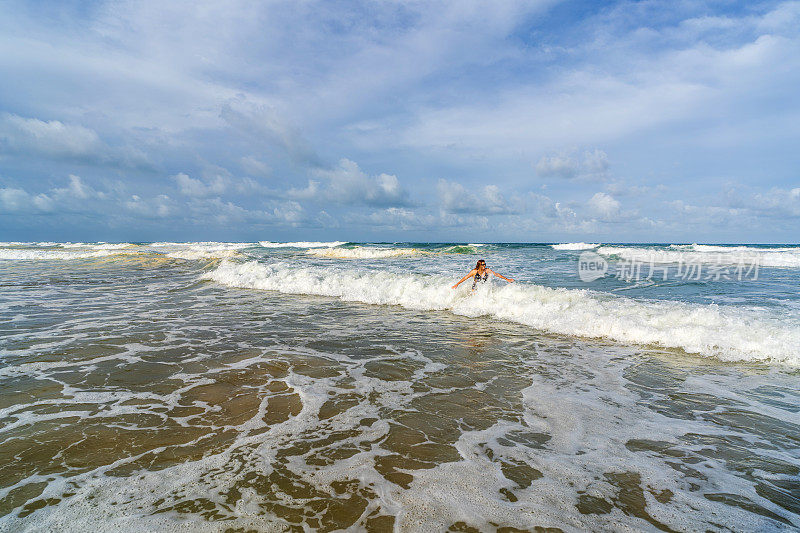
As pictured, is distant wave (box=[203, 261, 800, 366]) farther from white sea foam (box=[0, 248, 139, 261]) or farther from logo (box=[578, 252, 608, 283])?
white sea foam (box=[0, 248, 139, 261])

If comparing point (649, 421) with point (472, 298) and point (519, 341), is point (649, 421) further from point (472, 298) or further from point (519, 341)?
point (472, 298)

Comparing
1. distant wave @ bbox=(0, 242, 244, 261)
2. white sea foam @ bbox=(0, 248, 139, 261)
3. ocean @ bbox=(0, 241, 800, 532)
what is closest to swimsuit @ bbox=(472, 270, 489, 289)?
ocean @ bbox=(0, 241, 800, 532)

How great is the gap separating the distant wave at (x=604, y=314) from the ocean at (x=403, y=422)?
0.07 m

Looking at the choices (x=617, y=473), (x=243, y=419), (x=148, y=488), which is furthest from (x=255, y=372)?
(x=617, y=473)

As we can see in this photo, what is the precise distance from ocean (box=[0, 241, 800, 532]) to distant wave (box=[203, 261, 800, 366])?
2.6 inches

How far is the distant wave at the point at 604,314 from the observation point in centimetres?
786

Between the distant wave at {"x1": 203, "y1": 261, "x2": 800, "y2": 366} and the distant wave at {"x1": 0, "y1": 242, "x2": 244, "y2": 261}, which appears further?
the distant wave at {"x1": 0, "y1": 242, "x2": 244, "y2": 261}

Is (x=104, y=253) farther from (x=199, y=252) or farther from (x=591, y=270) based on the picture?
(x=591, y=270)

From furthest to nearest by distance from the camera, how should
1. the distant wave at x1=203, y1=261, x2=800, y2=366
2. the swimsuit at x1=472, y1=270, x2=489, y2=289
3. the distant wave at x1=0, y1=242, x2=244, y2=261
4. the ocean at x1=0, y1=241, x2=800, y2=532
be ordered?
the distant wave at x1=0, y1=242, x2=244, y2=261 → the swimsuit at x1=472, y1=270, x2=489, y2=289 → the distant wave at x1=203, y1=261, x2=800, y2=366 → the ocean at x1=0, y1=241, x2=800, y2=532

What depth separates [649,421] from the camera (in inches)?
189

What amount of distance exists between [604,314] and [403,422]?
753 centimetres

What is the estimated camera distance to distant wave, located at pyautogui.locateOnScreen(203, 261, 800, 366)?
786 centimetres

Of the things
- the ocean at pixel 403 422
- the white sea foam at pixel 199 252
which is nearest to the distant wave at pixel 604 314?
the ocean at pixel 403 422

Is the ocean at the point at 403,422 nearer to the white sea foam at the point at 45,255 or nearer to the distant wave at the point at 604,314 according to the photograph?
the distant wave at the point at 604,314
